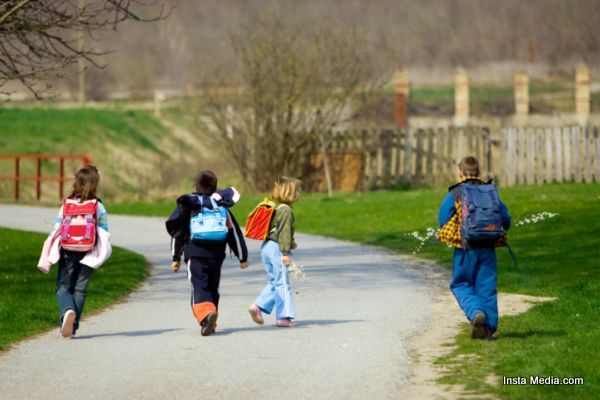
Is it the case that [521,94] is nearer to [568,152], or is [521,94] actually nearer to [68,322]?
[568,152]

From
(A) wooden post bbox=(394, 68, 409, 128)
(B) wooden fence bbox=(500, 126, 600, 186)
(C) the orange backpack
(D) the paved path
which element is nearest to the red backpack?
(D) the paved path

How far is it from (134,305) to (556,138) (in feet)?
72.5

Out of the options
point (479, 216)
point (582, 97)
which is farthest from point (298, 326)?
point (582, 97)

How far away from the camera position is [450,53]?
86562 millimetres

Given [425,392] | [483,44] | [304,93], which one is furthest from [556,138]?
[483,44]

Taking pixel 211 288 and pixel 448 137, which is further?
pixel 448 137

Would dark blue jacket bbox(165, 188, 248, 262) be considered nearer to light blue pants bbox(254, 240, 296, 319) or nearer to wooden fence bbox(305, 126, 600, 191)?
light blue pants bbox(254, 240, 296, 319)

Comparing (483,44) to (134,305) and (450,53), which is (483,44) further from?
(134,305)

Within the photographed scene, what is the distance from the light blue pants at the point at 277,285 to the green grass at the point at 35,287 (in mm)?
2140

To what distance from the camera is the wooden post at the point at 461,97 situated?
55.2 m

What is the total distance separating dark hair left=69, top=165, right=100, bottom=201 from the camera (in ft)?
38.7

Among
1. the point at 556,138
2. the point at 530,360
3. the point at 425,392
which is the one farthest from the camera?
the point at 556,138

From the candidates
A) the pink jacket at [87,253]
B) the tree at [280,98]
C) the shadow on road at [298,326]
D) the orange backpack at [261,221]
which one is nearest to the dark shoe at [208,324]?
the shadow on road at [298,326]

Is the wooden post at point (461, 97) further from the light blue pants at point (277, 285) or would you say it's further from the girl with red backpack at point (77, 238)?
the girl with red backpack at point (77, 238)
